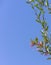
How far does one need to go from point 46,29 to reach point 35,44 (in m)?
0.30

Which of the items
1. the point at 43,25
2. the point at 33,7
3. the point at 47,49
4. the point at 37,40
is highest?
the point at 33,7

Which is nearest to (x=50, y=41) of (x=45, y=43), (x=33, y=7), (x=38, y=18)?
(x=45, y=43)

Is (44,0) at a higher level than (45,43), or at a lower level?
higher

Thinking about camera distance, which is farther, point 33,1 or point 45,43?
point 33,1

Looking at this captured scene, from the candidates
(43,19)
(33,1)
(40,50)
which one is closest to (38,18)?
(43,19)

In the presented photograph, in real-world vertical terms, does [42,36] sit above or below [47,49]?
above

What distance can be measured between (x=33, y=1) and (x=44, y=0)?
0.63 feet

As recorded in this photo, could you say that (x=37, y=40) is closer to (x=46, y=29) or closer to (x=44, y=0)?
(x=46, y=29)

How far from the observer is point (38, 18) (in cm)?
279

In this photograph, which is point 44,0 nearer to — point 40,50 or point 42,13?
point 42,13

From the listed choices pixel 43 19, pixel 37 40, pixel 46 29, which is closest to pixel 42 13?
pixel 43 19

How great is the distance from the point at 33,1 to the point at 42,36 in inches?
24.3

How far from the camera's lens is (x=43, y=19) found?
2.75 metres

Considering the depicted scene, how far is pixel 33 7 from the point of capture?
2863mm
